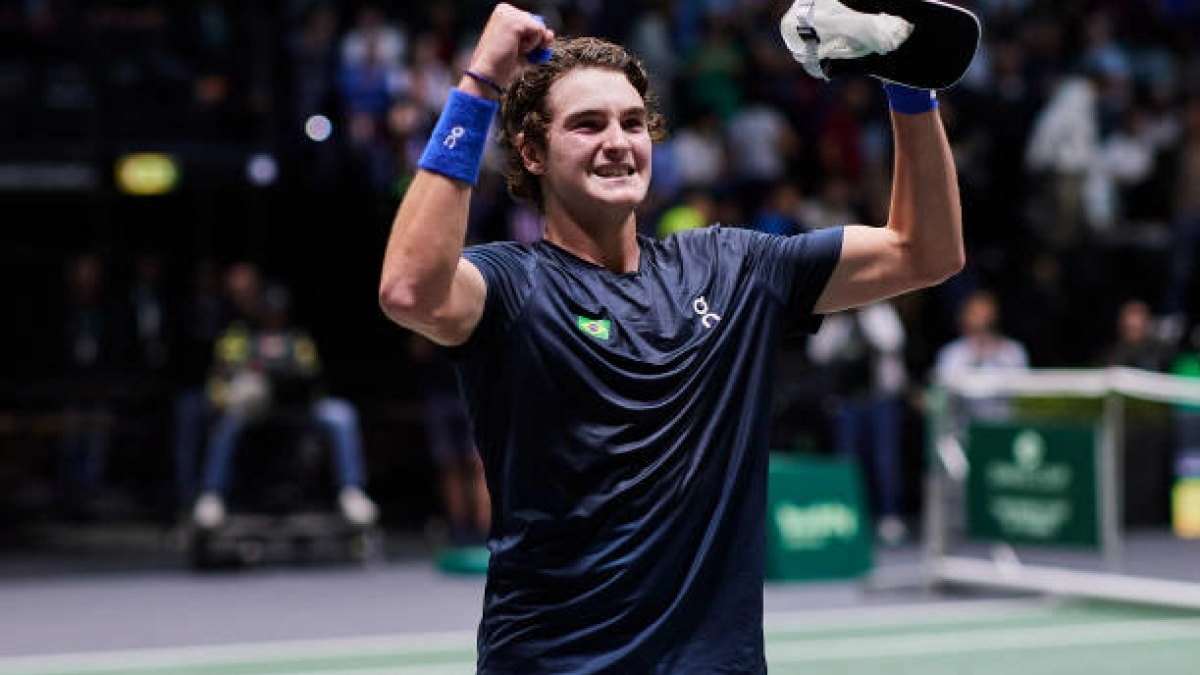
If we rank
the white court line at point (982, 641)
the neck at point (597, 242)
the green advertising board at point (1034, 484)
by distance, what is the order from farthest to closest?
1. the green advertising board at point (1034, 484)
2. the white court line at point (982, 641)
3. the neck at point (597, 242)

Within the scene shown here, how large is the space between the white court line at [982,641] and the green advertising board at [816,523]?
74.4 inches

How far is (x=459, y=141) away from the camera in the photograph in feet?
9.65

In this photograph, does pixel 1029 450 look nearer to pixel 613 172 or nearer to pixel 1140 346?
pixel 1140 346

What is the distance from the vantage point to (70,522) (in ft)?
50.6

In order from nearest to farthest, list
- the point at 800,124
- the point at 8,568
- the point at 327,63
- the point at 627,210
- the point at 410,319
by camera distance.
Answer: the point at 410,319 < the point at 627,210 < the point at 8,568 < the point at 327,63 < the point at 800,124

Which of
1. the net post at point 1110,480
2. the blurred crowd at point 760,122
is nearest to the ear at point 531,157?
the net post at point 1110,480

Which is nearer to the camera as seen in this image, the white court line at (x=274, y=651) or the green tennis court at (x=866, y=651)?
the green tennis court at (x=866, y=651)

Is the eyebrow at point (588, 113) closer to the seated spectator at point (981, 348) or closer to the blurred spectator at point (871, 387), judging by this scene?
the seated spectator at point (981, 348)

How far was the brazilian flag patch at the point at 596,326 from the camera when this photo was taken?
312 centimetres

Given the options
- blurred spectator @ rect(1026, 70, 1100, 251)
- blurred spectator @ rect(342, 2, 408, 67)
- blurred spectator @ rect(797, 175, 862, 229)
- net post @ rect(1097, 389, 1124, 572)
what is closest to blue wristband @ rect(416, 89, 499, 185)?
net post @ rect(1097, 389, 1124, 572)

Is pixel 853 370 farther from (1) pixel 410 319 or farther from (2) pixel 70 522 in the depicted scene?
(1) pixel 410 319

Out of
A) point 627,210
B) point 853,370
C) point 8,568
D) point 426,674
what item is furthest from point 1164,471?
point 627,210

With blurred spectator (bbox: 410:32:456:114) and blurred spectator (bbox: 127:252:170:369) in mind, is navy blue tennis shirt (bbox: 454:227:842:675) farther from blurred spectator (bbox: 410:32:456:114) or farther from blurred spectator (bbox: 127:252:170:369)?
blurred spectator (bbox: 127:252:170:369)

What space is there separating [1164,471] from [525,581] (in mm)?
10889
